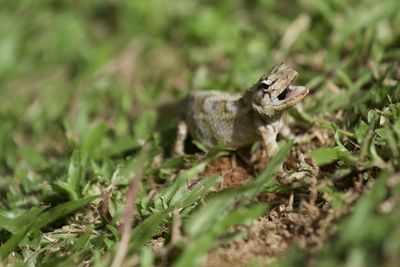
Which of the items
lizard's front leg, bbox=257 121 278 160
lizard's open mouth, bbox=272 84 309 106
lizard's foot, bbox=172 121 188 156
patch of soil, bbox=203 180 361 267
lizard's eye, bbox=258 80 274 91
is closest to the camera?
patch of soil, bbox=203 180 361 267

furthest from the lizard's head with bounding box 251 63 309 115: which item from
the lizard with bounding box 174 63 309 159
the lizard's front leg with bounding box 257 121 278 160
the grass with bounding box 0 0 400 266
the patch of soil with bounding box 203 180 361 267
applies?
the patch of soil with bounding box 203 180 361 267

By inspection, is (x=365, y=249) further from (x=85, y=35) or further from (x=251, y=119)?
(x=85, y=35)

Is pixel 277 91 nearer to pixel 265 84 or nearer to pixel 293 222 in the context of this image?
pixel 265 84

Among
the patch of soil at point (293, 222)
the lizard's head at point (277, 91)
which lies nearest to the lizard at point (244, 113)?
the lizard's head at point (277, 91)

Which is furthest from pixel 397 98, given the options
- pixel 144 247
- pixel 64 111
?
pixel 64 111

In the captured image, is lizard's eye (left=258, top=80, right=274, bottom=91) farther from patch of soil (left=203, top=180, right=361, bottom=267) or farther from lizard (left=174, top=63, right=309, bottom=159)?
patch of soil (left=203, top=180, right=361, bottom=267)

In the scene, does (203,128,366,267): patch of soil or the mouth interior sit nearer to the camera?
(203,128,366,267): patch of soil

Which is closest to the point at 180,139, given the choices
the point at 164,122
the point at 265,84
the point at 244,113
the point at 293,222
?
the point at 164,122
